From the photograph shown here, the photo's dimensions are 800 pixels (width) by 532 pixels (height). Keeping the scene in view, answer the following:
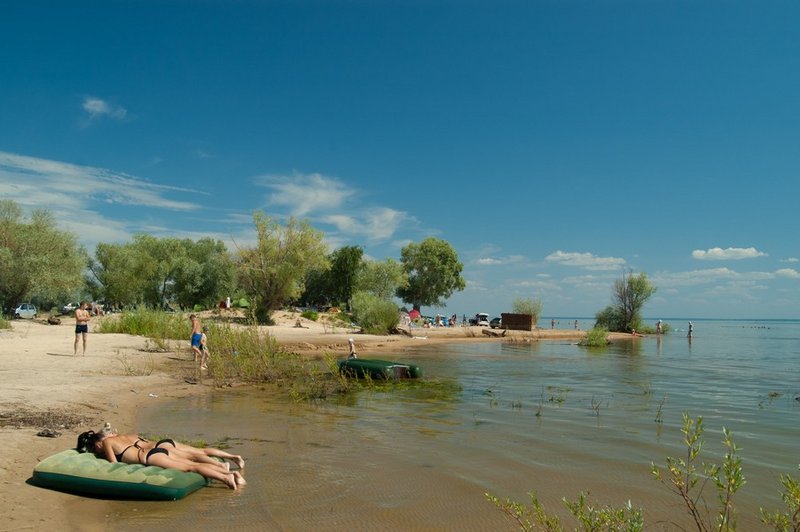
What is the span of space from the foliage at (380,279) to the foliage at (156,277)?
56.0 ft

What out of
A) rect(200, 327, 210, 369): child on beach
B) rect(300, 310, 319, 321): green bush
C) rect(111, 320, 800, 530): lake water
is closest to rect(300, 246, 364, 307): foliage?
rect(300, 310, 319, 321): green bush

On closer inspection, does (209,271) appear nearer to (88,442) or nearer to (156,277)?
(156,277)

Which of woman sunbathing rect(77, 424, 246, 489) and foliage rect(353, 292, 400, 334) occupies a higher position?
foliage rect(353, 292, 400, 334)

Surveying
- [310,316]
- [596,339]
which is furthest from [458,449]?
[310,316]

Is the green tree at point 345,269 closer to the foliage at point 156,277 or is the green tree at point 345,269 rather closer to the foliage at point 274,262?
the foliage at point 156,277

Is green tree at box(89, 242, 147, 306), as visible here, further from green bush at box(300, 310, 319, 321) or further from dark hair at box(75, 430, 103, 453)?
dark hair at box(75, 430, 103, 453)

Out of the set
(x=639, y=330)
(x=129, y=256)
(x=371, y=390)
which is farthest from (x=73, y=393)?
(x=639, y=330)

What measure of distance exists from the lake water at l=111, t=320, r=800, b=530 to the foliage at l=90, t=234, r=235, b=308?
131ft

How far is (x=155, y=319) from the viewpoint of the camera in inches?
1023

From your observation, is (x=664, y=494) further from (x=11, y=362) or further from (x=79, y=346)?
(x=79, y=346)

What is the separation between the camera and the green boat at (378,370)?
17031 mm

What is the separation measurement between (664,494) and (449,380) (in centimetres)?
1144

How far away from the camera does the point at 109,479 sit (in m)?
6.22

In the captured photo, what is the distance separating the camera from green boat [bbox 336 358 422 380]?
17.0 meters
